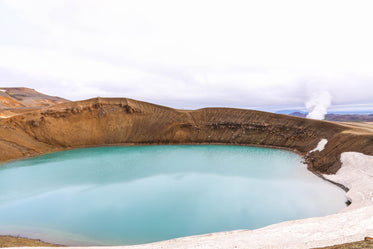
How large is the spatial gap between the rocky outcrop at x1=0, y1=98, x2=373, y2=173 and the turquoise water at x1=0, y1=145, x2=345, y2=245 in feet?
37.8

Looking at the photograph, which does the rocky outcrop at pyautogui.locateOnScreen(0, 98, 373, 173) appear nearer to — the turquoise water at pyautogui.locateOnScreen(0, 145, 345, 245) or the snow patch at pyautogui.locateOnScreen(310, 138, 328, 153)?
the snow patch at pyautogui.locateOnScreen(310, 138, 328, 153)

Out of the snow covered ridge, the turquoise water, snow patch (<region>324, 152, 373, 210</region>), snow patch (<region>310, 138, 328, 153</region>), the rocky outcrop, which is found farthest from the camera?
the rocky outcrop

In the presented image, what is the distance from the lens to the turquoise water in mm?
9742

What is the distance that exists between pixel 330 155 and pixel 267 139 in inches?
544

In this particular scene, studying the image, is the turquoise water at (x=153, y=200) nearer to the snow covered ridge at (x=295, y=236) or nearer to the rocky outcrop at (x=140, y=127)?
the snow covered ridge at (x=295, y=236)

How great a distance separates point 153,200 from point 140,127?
28264 mm

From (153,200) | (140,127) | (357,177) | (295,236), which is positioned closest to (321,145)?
(357,177)

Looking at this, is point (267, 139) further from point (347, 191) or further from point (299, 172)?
point (347, 191)

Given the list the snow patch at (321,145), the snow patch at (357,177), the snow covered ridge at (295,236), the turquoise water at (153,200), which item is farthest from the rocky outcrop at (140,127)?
the snow covered ridge at (295,236)

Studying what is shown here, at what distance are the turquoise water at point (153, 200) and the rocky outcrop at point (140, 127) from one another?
37.8 feet

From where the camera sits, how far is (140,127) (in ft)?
129

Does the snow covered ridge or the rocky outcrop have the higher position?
the rocky outcrop

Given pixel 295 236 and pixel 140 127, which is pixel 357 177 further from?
pixel 140 127

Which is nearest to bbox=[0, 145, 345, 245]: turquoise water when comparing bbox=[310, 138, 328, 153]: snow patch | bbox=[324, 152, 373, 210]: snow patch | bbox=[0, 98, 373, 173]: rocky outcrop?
bbox=[324, 152, 373, 210]: snow patch
